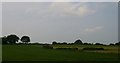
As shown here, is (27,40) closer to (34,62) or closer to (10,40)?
(10,40)

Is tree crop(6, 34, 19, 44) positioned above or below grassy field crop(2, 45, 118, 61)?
above

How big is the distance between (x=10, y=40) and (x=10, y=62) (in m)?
132

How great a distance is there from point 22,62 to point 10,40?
433 ft

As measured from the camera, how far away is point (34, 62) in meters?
32.9

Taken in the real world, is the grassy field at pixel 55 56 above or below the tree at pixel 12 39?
below

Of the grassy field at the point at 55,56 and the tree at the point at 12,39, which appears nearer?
the grassy field at the point at 55,56

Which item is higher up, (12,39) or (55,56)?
(12,39)

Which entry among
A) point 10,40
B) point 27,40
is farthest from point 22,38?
point 10,40

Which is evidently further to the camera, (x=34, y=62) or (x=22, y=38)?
(x=22, y=38)

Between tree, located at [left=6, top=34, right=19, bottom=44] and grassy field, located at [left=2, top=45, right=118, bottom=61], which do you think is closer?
grassy field, located at [left=2, top=45, right=118, bottom=61]

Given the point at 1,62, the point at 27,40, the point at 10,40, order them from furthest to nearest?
the point at 27,40 < the point at 10,40 < the point at 1,62

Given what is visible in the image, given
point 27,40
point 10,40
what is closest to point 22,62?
point 10,40

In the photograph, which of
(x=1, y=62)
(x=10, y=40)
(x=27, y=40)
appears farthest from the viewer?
(x=27, y=40)

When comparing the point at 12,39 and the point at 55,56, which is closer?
the point at 55,56
